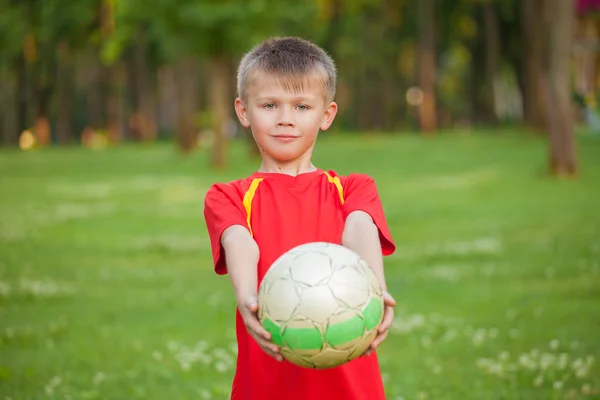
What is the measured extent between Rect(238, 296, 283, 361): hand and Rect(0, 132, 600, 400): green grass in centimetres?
369

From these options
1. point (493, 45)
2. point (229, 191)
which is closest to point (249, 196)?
point (229, 191)

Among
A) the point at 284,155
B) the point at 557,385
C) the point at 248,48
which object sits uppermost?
the point at 284,155

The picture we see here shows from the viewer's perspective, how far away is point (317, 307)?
3795 millimetres

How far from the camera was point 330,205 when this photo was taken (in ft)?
14.2

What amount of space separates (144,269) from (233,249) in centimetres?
1072

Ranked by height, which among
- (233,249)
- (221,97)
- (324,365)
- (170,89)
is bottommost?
(170,89)

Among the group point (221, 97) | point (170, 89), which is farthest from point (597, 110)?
point (170, 89)

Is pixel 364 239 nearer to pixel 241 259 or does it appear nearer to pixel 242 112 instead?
pixel 241 259

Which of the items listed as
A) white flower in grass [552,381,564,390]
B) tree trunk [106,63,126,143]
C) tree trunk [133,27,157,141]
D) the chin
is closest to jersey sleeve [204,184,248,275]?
the chin

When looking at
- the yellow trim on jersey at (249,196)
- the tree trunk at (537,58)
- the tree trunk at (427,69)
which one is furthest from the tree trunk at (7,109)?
the yellow trim on jersey at (249,196)

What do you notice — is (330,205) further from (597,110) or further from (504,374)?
(597,110)

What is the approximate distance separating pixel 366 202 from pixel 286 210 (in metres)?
0.36

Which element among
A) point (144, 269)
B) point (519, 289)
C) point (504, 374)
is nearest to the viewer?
point (504, 374)

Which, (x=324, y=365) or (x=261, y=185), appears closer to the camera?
(x=324, y=365)
